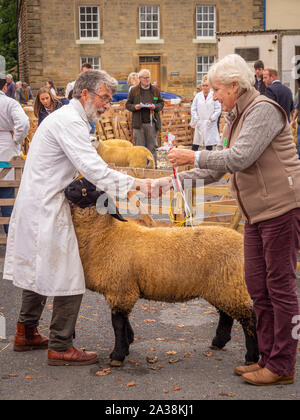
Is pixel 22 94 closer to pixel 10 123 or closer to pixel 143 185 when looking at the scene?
pixel 10 123

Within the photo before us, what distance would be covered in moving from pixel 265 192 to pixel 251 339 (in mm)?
1184

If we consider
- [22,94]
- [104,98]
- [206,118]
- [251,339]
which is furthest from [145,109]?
[22,94]

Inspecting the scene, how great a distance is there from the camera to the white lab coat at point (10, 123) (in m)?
8.41

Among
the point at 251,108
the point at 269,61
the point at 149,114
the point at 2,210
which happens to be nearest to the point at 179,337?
the point at 251,108

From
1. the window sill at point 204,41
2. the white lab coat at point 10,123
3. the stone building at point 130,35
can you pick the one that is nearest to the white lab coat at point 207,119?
the white lab coat at point 10,123

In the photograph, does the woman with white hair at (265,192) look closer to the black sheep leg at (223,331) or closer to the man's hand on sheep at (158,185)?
the man's hand on sheep at (158,185)

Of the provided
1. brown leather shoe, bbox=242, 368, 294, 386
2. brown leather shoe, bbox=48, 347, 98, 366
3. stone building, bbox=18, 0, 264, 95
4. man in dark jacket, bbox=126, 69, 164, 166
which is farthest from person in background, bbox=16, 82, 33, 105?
brown leather shoe, bbox=242, 368, 294, 386

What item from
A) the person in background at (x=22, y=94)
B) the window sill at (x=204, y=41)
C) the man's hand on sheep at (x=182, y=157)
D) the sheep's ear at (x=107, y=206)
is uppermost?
the window sill at (x=204, y=41)

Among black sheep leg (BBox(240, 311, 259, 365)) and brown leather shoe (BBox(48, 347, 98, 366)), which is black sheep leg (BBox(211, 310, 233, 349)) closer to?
black sheep leg (BBox(240, 311, 259, 365))

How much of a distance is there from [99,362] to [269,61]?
16.3 meters

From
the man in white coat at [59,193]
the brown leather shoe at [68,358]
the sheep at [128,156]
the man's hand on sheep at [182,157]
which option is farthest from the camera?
the sheep at [128,156]

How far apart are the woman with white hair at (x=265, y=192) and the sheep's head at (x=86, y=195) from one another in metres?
0.67

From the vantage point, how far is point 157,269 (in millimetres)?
4594

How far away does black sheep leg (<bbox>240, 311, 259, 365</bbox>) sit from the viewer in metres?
4.56
